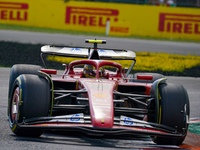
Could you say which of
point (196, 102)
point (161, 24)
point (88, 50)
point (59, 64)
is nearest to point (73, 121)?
point (88, 50)

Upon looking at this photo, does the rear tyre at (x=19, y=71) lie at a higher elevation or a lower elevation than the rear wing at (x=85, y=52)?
lower

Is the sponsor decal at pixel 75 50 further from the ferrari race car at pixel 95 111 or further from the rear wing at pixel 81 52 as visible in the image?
the ferrari race car at pixel 95 111

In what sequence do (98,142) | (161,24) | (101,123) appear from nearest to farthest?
(101,123)
(98,142)
(161,24)

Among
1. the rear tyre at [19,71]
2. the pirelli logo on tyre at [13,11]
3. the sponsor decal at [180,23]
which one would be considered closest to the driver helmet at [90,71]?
the rear tyre at [19,71]

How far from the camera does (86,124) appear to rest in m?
6.32

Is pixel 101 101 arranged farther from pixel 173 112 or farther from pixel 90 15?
pixel 90 15

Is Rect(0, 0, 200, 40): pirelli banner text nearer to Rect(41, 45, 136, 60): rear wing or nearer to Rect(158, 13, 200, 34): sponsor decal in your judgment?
Rect(158, 13, 200, 34): sponsor decal

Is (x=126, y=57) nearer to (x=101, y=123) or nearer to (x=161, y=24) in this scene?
(x=101, y=123)

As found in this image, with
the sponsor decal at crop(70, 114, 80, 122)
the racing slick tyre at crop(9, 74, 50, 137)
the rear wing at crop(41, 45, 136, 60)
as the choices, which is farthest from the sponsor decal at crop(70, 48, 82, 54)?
the sponsor decal at crop(70, 114, 80, 122)

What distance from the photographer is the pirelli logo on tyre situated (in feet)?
99.1

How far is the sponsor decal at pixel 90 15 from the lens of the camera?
1191 inches

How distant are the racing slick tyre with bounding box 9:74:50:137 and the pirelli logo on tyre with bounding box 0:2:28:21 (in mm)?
23913

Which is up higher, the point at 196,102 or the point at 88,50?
the point at 88,50

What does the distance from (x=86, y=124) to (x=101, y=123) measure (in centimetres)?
22
